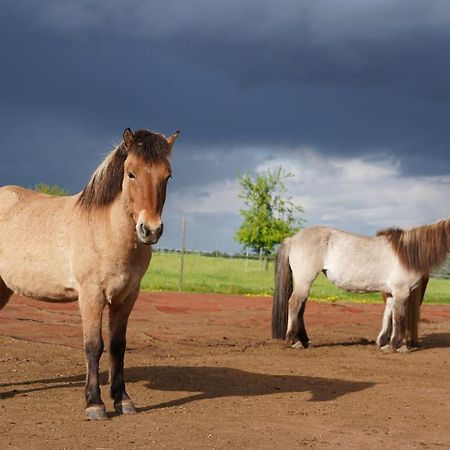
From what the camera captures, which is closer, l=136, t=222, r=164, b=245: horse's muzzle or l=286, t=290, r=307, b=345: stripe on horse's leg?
l=136, t=222, r=164, b=245: horse's muzzle

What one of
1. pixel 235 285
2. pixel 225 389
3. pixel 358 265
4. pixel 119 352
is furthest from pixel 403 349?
pixel 235 285

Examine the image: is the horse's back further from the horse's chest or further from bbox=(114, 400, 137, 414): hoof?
bbox=(114, 400, 137, 414): hoof

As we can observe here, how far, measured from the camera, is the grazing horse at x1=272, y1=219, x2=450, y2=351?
1208 centimetres

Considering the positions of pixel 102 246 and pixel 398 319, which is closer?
pixel 102 246

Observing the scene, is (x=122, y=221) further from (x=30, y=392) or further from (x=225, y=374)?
(x=225, y=374)

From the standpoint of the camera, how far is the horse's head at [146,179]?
17.9 ft

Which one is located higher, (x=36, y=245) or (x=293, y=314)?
(x=36, y=245)

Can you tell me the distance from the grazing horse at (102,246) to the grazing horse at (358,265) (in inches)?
243

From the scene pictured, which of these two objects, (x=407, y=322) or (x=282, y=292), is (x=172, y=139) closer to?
(x=282, y=292)

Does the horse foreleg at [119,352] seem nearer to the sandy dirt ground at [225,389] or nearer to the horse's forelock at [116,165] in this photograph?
the sandy dirt ground at [225,389]

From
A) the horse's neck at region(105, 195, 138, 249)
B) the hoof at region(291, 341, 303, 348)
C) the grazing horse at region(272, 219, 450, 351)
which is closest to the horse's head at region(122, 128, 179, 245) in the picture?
the horse's neck at region(105, 195, 138, 249)

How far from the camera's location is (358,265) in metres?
12.3

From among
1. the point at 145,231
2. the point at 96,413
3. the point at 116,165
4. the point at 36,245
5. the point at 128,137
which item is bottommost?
the point at 96,413

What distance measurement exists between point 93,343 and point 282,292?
6.84m
